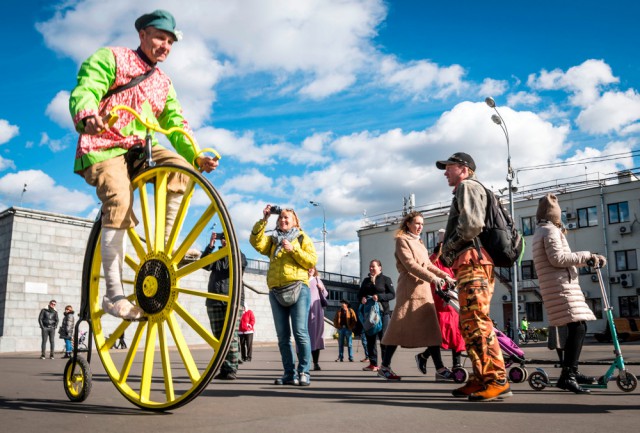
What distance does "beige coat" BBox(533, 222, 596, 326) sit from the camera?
234 inches

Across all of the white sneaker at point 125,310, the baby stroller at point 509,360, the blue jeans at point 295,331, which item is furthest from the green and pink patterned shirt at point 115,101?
the baby stroller at point 509,360

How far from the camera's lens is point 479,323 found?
5129 millimetres

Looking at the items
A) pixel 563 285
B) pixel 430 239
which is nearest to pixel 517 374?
pixel 563 285

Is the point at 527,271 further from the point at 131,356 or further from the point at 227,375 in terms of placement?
the point at 131,356

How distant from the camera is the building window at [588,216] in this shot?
4581 cm

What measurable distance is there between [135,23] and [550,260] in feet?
14.4

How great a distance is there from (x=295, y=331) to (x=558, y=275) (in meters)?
2.84

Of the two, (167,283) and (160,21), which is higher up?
(160,21)

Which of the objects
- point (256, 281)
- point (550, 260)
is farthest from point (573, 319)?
point (256, 281)

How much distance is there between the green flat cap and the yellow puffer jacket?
273 cm

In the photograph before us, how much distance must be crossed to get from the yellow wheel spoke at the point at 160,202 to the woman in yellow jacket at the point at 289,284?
2.50 metres

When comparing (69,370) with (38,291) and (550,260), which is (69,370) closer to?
(550,260)

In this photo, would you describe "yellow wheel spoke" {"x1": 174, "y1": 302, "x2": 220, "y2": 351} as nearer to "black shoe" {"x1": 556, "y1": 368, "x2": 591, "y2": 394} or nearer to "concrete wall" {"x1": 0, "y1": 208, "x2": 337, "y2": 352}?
"black shoe" {"x1": 556, "y1": 368, "x2": 591, "y2": 394}

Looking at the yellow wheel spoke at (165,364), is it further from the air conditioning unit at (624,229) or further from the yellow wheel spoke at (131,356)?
the air conditioning unit at (624,229)
